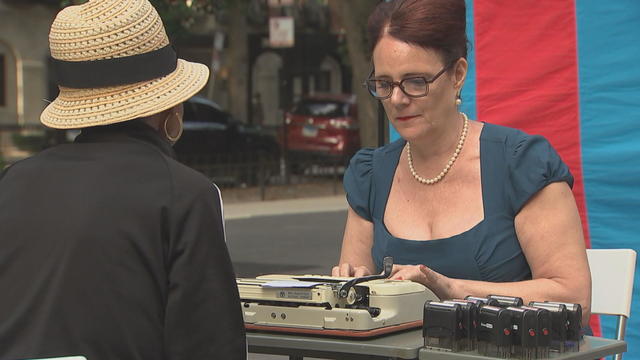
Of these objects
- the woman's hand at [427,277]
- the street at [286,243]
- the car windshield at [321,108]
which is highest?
the woman's hand at [427,277]

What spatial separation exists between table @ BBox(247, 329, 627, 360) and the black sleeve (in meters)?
0.62

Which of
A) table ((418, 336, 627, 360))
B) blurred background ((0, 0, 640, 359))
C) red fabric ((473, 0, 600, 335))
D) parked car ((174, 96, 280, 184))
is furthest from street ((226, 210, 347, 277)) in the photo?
table ((418, 336, 627, 360))

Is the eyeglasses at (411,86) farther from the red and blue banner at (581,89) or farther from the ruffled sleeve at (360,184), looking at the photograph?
the red and blue banner at (581,89)

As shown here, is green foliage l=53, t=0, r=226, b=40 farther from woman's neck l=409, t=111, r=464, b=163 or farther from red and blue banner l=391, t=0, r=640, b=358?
woman's neck l=409, t=111, r=464, b=163

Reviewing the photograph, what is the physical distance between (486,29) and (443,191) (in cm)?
181

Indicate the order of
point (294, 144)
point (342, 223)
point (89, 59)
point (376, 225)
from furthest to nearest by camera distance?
1. point (294, 144)
2. point (342, 223)
3. point (376, 225)
4. point (89, 59)

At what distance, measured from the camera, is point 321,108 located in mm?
25703

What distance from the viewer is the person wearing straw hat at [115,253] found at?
7.54 ft

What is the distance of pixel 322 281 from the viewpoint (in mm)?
3197

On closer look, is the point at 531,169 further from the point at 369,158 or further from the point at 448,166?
the point at 369,158

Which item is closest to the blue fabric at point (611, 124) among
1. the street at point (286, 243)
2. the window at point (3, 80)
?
the street at point (286, 243)

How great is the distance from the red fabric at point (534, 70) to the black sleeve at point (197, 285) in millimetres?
3112

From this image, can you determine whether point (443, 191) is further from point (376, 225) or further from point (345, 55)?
point (345, 55)

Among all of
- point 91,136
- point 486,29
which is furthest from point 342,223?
point 91,136
